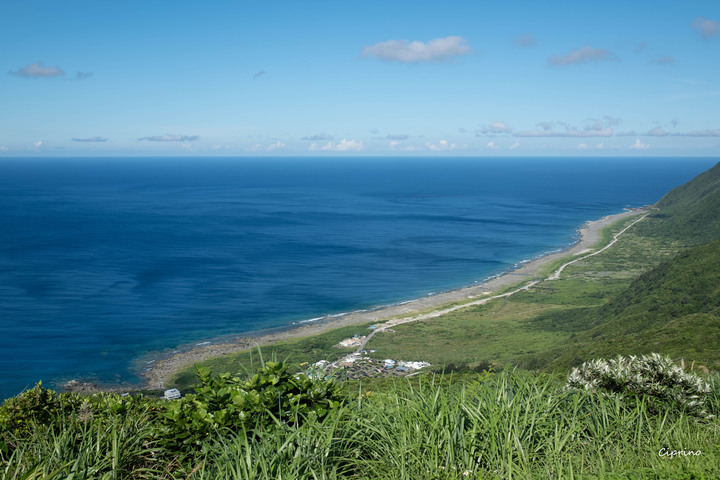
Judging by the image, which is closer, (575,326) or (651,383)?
(651,383)

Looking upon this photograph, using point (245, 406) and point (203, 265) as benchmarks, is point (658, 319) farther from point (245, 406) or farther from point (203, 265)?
point (203, 265)

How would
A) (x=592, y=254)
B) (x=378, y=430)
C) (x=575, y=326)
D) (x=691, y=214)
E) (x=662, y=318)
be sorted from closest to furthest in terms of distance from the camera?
(x=378, y=430)
(x=662, y=318)
(x=575, y=326)
(x=592, y=254)
(x=691, y=214)

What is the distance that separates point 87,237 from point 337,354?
7306 centimetres

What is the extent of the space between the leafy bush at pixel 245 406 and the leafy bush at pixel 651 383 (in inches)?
157

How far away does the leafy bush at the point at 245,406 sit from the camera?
6223mm

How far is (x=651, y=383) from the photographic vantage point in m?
7.91

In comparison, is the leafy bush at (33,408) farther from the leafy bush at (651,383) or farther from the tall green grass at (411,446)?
the leafy bush at (651,383)

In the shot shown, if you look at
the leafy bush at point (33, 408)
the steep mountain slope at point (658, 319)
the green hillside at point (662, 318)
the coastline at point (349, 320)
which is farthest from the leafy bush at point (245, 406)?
the coastline at point (349, 320)

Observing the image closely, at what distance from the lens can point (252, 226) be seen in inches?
4761

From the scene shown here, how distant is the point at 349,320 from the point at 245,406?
181 feet

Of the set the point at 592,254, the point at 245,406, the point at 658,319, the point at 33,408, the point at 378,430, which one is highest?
the point at 245,406

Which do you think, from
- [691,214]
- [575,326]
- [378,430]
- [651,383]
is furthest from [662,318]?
[691,214]

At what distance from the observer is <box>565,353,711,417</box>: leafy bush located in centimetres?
772

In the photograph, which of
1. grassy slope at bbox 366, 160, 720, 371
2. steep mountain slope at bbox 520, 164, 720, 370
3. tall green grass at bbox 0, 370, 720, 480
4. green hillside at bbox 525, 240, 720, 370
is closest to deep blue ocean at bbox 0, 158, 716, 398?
grassy slope at bbox 366, 160, 720, 371
